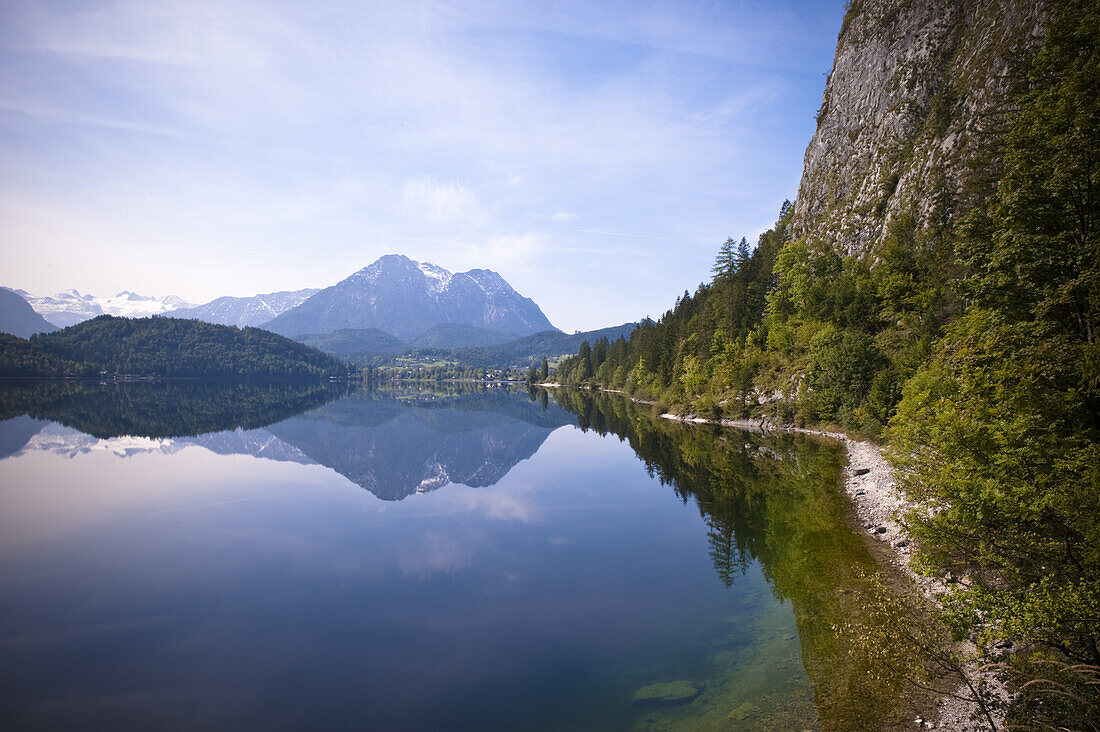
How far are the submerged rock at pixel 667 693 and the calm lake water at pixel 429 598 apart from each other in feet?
0.30

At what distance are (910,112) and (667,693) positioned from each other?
89.3 meters

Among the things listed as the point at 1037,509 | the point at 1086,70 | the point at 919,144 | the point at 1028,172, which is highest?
the point at 919,144

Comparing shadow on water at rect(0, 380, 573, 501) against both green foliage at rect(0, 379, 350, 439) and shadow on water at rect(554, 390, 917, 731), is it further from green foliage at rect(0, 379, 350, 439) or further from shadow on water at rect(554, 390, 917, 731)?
shadow on water at rect(554, 390, 917, 731)

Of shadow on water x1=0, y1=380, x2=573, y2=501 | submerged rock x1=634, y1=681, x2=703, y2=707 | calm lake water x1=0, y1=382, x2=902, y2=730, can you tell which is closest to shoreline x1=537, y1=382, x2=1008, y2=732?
calm lake water x1=0, y1=382, x2=902, y2=730

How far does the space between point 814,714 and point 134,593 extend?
25149 millimetres

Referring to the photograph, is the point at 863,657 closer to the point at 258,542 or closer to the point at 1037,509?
the point at 1037,509

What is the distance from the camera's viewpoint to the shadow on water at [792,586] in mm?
13508

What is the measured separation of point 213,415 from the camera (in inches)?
3831

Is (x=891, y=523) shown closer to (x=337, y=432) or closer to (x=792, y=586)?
(x=792, y=586)

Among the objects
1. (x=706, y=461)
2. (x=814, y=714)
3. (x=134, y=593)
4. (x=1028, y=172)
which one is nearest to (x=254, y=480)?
(x=134, y=593)

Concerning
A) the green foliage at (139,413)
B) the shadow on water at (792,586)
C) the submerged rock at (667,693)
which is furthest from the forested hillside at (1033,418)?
the green foliage at (139,413)

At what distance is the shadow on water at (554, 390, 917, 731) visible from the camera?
13.5 metres

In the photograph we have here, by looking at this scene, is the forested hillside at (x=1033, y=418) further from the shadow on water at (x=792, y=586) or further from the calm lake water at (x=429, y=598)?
the calm lake water at (x=429, y=598)

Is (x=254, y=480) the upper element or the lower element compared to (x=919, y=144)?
lower
